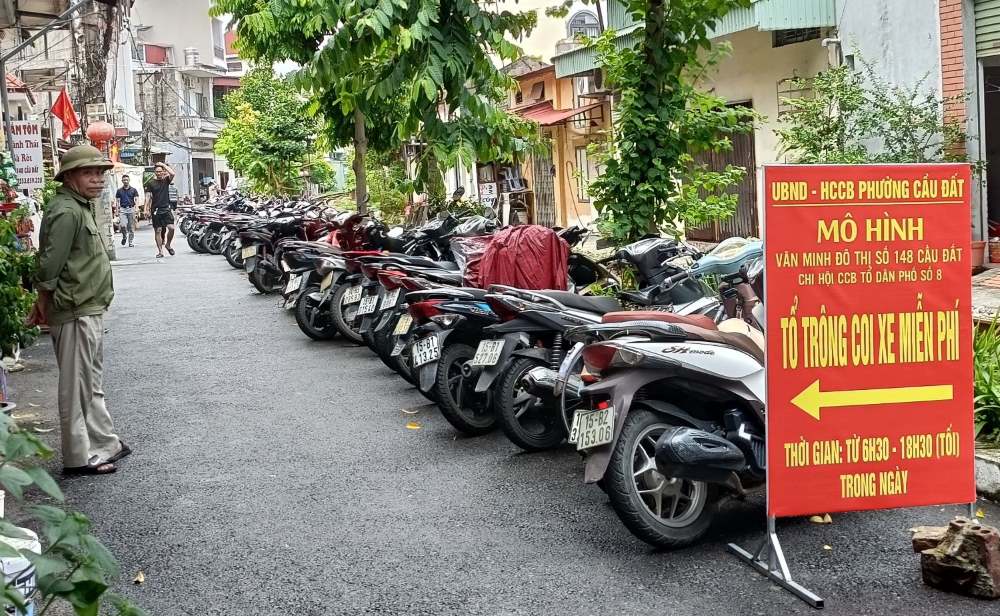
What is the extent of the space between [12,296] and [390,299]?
2.97 meters

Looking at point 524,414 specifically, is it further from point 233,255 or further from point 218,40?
point 218,40

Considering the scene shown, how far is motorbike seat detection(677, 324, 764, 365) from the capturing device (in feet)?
15.9

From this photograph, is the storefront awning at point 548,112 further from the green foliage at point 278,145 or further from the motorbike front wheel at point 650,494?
the motorbike front wheel at point 650,494

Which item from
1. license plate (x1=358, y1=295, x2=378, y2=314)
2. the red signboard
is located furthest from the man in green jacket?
the red signboard

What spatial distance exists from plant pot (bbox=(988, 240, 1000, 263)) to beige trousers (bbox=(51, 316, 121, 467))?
958 centimetres

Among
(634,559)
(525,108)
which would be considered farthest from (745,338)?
(525,108)

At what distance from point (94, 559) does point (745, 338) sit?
11.1 ft

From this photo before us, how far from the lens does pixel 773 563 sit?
4410 millimetres

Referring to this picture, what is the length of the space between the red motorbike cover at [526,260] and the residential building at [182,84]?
194ft

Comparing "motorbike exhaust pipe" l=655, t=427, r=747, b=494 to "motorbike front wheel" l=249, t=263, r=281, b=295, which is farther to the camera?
"motorbike front wheel" l=249, t=263, r=281, b=295

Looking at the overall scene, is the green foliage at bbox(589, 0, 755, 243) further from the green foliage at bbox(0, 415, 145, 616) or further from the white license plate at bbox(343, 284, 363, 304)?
the green foliage at bbox(0, 415, 145, 616)

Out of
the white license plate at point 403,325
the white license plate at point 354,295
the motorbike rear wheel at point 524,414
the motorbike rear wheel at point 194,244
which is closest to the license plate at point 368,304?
the white license plate at point 354,295

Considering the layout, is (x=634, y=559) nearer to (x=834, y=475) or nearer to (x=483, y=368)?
(x=834, y=475)

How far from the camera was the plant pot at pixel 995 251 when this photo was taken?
1172 cm
